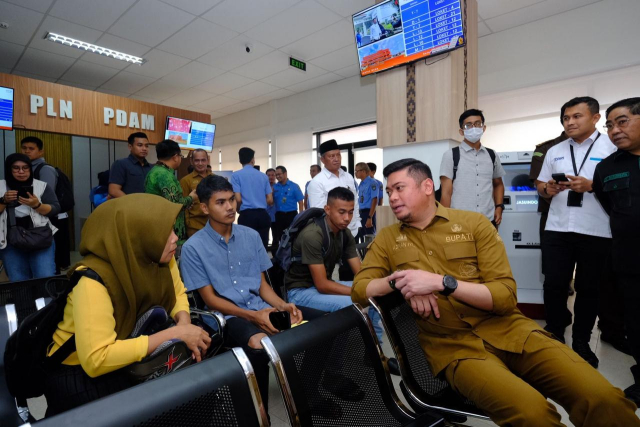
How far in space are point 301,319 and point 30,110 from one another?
507cm

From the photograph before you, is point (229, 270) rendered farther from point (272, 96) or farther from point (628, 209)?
point (272, 96)

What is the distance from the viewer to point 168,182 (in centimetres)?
267

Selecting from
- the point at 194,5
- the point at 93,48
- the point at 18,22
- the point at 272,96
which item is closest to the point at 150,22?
the point at 194,5

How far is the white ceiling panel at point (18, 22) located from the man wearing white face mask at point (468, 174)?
17.2 ft

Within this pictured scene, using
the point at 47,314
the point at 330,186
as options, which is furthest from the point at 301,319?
the point at 330,186

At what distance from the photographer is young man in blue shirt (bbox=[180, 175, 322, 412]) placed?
162 centimetres

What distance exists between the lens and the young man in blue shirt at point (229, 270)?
63.7 inches

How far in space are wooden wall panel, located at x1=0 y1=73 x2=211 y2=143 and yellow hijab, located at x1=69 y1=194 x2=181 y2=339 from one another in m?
4.77

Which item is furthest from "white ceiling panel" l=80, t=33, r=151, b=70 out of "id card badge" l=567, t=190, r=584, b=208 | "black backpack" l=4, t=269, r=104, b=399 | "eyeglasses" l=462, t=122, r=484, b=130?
"id card badge" l=567, t=190, r=584, b=208

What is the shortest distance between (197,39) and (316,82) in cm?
269

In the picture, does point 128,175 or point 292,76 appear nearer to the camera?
point 128,175

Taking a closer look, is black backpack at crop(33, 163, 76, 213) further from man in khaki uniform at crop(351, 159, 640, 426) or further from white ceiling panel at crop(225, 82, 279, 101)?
white ceiling panel at crop(225, 82, 279, 101)

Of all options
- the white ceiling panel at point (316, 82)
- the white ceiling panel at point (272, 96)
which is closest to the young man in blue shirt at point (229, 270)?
the white ceiling panel at point (316, 82)

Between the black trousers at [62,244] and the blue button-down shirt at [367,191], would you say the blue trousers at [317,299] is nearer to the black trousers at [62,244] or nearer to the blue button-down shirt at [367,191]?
the black trousers at [62,244]
